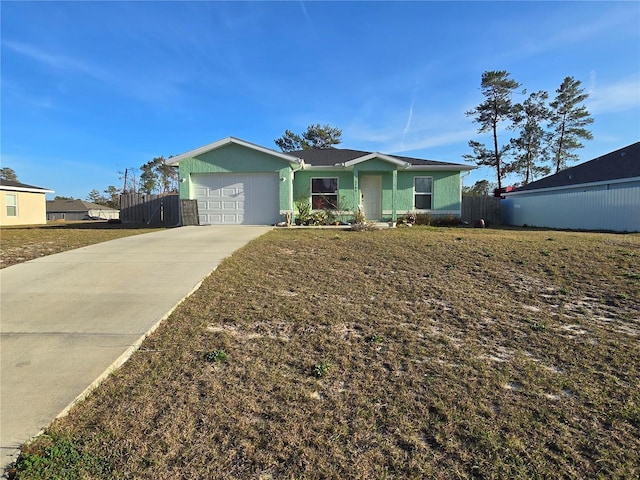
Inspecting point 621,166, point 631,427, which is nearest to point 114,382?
point 631,427

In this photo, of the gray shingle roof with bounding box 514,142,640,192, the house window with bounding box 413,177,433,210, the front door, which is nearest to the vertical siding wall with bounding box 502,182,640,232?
the gray shingle roof with bounding box 514,142,640,192

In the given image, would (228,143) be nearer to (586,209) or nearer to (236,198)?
(236,198)

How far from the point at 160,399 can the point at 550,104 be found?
3765cm

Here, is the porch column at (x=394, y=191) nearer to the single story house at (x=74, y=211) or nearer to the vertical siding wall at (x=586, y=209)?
the vertical siding wall at (x=586, y=209)

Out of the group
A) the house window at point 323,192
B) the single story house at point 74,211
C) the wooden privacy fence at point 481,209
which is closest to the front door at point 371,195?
the house window at point 323,192

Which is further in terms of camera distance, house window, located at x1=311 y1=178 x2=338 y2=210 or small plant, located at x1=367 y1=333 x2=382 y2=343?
house window, located at x1=311 y1=178 x2=338 y2=210

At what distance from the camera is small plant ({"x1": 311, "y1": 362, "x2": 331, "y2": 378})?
3197 mm

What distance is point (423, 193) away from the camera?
17.0 meters

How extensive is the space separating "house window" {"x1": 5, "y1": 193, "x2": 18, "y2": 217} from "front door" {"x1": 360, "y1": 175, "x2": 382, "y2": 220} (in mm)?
22132

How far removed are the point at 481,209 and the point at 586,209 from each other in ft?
16.0

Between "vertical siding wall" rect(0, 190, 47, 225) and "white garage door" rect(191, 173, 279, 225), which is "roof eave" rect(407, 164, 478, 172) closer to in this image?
"white garage door" rect(191, 173, 279, 225)

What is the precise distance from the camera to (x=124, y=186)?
5247 centimetres

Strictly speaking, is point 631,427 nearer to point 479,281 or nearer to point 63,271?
point 479,281

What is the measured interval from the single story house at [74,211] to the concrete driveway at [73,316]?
46.2m
